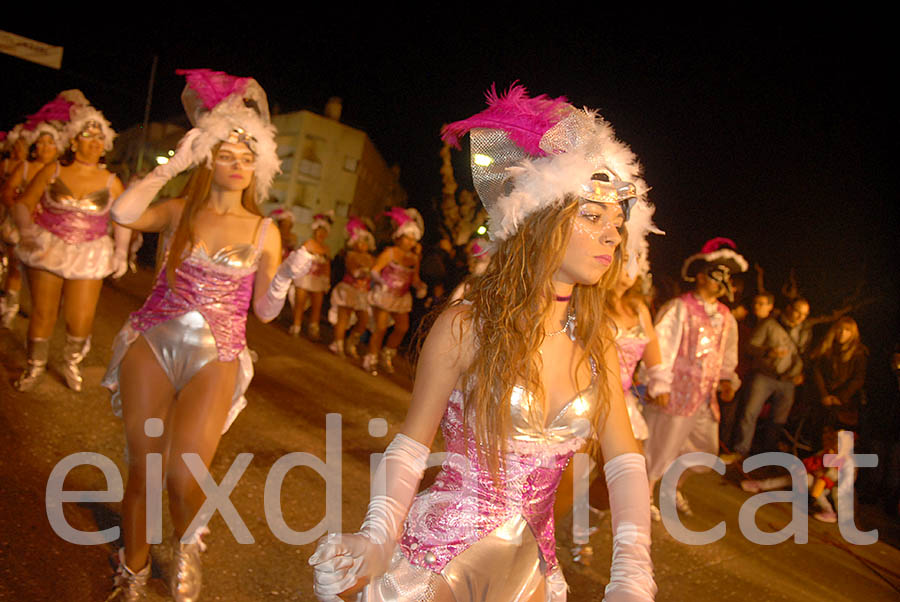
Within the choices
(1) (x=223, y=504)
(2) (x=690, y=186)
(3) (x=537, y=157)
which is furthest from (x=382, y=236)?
(3) (x=537, y=157)

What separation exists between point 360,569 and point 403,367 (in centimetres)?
903

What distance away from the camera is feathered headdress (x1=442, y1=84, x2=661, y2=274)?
86.0 inches

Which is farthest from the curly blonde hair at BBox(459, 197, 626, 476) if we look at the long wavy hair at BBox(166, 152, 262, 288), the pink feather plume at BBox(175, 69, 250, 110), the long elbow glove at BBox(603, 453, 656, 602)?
the pink feather plume at BBox(175, 69, 250, 110)

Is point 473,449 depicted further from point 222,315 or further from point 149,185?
point 149,185

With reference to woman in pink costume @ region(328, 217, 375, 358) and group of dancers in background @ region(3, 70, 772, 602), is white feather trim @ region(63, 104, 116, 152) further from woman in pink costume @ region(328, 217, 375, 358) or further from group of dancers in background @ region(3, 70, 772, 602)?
woman in pink costume @ region(328, 217, 375, 358)

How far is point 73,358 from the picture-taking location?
599 cm

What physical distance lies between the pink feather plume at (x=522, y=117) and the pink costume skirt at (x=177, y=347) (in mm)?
1762

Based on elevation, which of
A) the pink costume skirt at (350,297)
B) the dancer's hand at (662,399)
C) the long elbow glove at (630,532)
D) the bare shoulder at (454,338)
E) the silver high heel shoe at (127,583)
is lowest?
the silver high heel shoe at (127,583)

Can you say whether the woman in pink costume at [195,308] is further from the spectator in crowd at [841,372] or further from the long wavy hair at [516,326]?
the spectator in crowd at [841,372]

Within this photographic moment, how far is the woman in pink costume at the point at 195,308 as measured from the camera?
3162mm

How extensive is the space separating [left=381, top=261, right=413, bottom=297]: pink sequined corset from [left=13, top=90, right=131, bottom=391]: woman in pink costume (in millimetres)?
4559

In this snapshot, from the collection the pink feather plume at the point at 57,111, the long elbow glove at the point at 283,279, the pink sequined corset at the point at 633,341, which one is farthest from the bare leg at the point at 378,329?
the long elbow glove at the point at 283,279

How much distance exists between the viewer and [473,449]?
2.07 metres

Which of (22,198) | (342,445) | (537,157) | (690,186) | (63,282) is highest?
(690,186)
